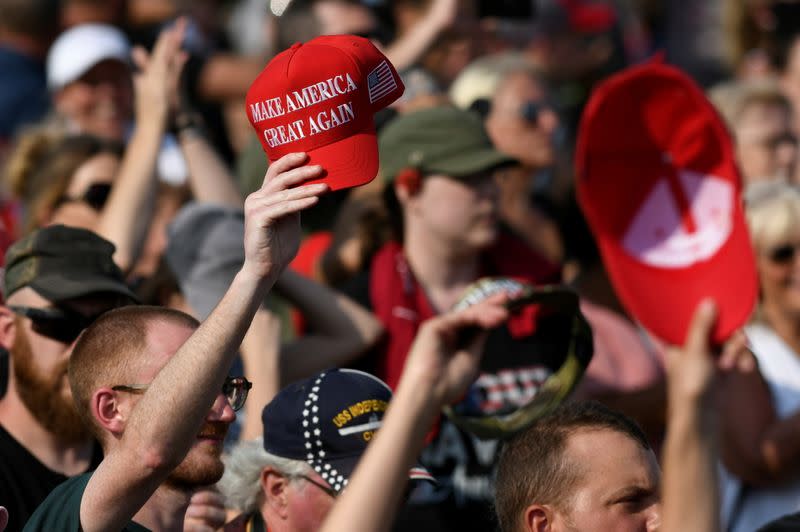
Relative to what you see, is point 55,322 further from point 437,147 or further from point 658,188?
point 658,188

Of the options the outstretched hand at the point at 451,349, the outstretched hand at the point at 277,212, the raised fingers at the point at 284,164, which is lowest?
the outstretched hand at the point at 451,349

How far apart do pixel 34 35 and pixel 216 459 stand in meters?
5.16

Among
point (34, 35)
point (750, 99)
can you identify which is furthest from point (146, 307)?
point (34, 35)

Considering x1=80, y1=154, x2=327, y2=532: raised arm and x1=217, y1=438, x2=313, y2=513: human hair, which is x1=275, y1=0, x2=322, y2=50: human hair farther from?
x1=80, y1=154, x2=327, y2=532: raised arm

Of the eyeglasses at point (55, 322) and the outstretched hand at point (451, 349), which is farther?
the eyeglasses at point (55, 322)

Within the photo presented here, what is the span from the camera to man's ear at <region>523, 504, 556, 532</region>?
11.0 ft

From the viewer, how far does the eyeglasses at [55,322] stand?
4004mm

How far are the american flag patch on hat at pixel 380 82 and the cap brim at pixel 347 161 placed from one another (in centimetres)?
9

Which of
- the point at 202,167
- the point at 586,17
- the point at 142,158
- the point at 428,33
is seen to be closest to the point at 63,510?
the point at 142,158

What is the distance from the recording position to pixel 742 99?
699cm

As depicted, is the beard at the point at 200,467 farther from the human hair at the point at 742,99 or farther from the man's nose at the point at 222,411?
the human hair at the point at 742,99

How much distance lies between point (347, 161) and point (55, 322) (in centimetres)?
138

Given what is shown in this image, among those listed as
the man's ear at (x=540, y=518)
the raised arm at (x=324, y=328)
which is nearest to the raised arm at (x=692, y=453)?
the man's ear at (x=540, y=518)

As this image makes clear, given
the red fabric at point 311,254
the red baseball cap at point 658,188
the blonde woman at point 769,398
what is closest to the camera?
the red baseball cap at point 658,188
